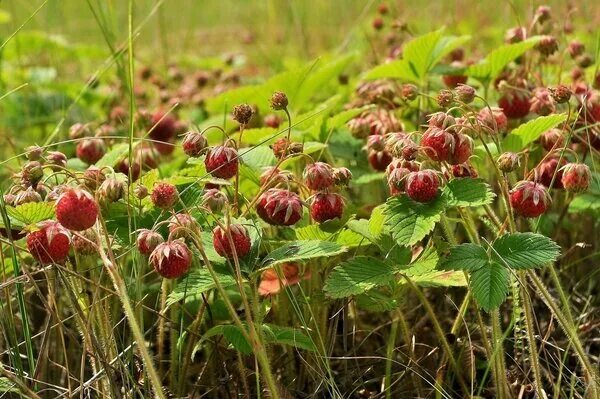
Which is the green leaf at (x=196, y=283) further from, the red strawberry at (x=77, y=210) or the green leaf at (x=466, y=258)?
the green leaf at (x=466, y=258)

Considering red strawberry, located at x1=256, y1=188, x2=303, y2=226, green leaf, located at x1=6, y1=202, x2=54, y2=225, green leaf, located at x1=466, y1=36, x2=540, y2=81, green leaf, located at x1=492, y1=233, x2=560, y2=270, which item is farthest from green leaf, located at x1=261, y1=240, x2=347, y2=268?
green leaf, located at x1=466, y1=36, x2=540, y2=81

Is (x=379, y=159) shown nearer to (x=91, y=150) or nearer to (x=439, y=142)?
(x=439, y=142)

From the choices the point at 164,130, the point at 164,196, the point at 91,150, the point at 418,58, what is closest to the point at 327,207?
the point at 164,196

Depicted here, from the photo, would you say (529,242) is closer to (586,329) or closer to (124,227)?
(586,329)

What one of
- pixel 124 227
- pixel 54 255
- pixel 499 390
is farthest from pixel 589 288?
pixel 54 255

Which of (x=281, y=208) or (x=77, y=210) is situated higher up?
(x=77, y=210)
